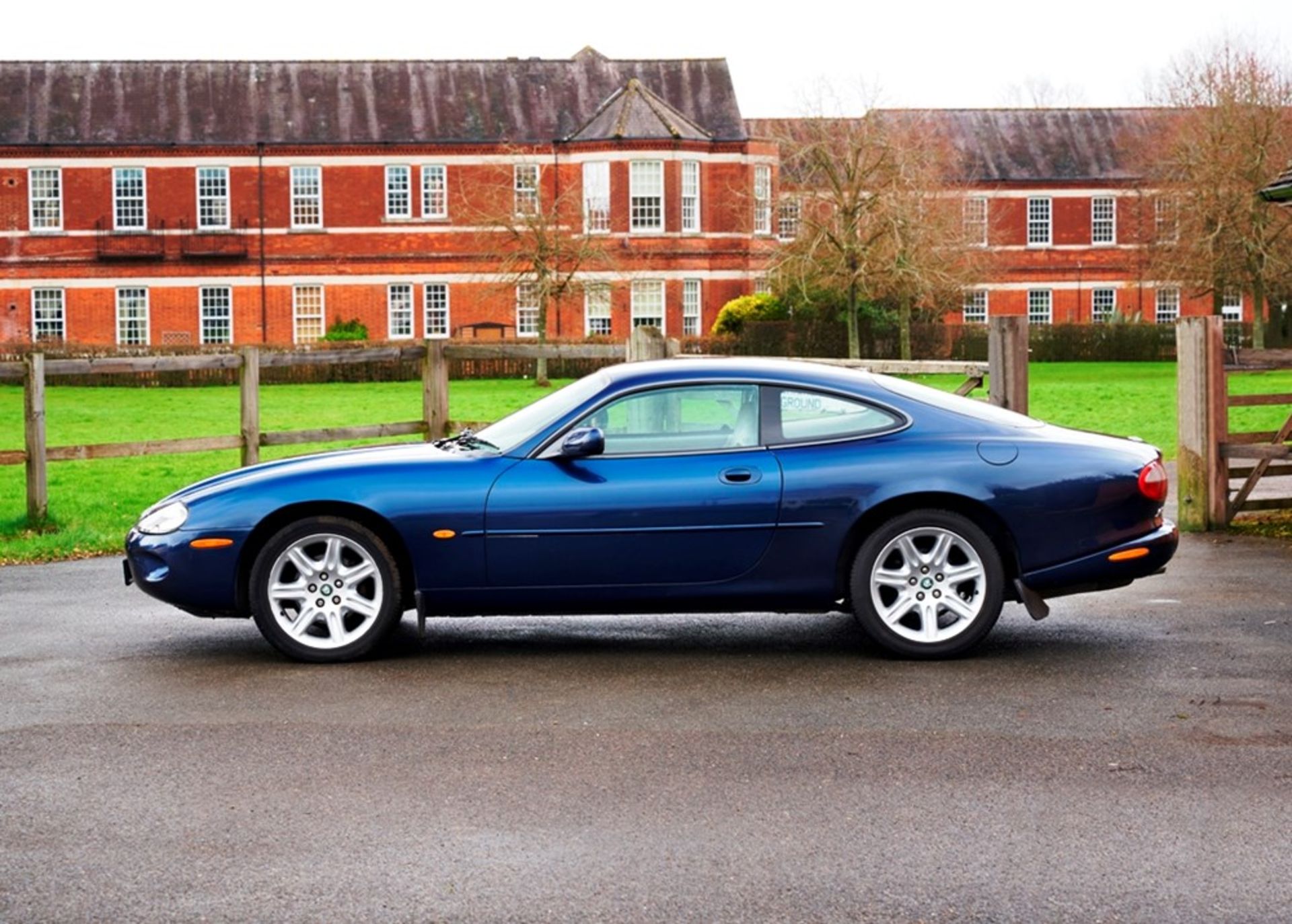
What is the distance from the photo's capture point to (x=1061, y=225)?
220 ft

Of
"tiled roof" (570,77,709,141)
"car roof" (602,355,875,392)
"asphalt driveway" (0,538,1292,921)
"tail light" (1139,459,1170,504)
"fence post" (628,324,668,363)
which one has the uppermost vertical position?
"tiled roof" (570,77,709,141)

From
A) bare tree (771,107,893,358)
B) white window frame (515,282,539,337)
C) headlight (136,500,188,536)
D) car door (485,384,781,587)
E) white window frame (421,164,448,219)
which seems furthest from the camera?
white window frame (421,164,448,219)

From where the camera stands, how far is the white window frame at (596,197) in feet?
183

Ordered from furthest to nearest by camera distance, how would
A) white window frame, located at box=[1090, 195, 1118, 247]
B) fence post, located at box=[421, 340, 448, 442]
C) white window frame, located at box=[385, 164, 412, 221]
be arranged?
white window frame, located at box=[1090, 195, 1118, 247] → white window frame, located at box=[385, 164, 412, 221] → fence post, located at box=[421, 340, 448, 442]

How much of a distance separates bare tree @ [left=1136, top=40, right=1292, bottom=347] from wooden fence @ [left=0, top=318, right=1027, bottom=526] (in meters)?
40.8

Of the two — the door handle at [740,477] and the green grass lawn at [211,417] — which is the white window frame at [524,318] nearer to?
the green grass lawn at [211,417]

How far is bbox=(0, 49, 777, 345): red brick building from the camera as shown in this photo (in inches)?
2205

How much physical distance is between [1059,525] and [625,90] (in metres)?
49.6

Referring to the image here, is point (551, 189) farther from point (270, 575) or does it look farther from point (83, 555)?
point (270, 575)

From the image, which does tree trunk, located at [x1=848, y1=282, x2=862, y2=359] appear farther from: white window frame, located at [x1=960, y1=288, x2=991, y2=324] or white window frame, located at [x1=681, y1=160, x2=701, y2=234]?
white window frame, located at [x1=960, y1=288, x2=991, y2=324]

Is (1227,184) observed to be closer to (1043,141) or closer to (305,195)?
(1043,141)

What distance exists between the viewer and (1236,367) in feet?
41.1

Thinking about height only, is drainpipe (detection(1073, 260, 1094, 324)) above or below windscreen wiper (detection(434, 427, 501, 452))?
above

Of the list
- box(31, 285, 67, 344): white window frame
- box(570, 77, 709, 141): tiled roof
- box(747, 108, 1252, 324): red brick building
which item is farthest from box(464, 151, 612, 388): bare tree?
box(747, 108, 1252, 324): red brick building
